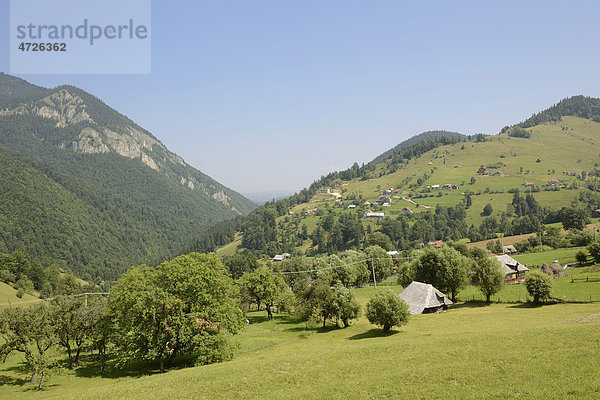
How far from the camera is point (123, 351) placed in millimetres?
37188

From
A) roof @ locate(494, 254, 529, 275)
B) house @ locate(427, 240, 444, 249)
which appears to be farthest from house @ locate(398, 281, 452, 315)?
house @ locate(427, 240, 444, 249)

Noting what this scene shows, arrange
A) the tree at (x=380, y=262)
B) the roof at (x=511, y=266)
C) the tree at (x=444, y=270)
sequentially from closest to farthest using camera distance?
the tree at (x=444, y=270) → the roof at (x=511, y=266) → the tree at (x=380, y=262)

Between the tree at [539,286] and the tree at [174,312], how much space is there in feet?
152

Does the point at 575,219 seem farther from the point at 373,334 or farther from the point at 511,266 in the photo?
the point at 373,334

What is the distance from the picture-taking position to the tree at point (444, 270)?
69000 mm

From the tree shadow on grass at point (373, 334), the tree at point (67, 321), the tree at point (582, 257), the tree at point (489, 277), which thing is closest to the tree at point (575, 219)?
the tree at point (582, 257)

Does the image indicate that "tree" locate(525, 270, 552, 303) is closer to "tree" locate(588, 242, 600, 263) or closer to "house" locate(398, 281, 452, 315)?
"house" locate(398, 281, 452, 315)

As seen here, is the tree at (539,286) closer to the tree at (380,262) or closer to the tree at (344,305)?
the tree at (344,305)

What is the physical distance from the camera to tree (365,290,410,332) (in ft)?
155

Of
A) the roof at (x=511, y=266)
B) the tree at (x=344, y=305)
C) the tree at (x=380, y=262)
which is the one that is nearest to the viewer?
the tree at (x=344, y=305)

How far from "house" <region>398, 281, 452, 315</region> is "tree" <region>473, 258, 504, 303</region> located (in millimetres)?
6853

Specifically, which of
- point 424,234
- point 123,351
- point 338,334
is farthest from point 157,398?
point 424,234

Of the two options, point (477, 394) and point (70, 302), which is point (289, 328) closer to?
point (70, 302)

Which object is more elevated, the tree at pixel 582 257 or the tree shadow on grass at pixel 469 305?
the tree at pixel 582 257
